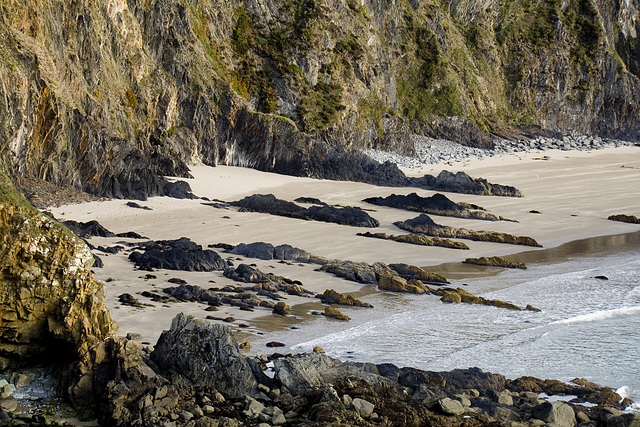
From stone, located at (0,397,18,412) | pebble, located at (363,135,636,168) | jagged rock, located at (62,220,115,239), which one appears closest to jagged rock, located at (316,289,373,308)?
stone, located at (0,397,18,412)

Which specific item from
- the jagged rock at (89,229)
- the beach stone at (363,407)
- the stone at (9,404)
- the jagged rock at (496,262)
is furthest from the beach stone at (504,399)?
the jagged rock at (89,229)

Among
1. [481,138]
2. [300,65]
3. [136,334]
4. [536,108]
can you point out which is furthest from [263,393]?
[536,108]

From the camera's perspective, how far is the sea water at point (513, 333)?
1052cm

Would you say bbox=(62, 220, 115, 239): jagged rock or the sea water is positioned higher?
bbox=(62, 220, 115, 239): jagged rock

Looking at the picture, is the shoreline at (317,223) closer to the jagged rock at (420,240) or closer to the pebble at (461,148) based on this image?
the jagged rock at (420,240)

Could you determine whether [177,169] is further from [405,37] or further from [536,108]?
[536,108]

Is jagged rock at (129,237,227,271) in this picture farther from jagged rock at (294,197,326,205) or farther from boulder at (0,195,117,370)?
jagged rock at (294,197,326,205)

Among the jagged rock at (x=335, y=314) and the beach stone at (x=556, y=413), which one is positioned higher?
the jagged rock at (x=335, y=314)

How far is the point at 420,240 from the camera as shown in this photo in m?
20.6

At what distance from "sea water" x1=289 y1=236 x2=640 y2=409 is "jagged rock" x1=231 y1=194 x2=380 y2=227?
696cm

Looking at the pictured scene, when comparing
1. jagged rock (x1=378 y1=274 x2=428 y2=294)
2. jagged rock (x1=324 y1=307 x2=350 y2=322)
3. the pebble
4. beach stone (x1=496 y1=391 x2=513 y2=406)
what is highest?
the pebble

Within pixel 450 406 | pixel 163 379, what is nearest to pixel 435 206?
pixel 450 406

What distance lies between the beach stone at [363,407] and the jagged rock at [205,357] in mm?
1167

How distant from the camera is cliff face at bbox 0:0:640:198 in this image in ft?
74.0
